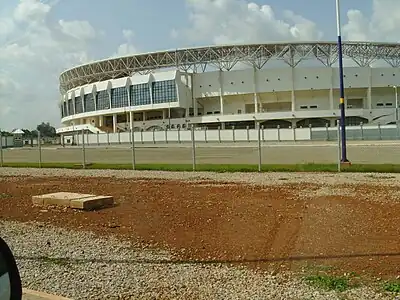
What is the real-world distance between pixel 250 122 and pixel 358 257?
85.7m

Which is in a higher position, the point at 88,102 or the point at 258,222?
the point at 88,102

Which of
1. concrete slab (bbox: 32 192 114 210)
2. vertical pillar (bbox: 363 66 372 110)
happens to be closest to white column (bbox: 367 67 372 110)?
vertical pillar (bbox: 363 66 372 110)

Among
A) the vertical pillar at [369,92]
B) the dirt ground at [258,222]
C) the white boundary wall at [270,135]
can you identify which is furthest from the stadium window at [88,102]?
the dirt ground at [258,222]

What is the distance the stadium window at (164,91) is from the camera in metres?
95.4

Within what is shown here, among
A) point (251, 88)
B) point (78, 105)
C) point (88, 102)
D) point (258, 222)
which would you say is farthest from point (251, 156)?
point (78, 105)

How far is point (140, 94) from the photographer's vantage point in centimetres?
9912

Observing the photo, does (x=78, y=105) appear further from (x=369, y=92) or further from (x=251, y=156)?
(x=251, y=156)

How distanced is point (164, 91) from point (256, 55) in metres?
19.8

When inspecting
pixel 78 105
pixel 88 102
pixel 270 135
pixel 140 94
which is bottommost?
pixel 270 135

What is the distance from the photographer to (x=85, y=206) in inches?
406

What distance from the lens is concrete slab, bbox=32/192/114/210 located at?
34.0 ft

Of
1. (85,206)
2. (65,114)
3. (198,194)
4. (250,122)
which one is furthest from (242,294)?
(65,114)

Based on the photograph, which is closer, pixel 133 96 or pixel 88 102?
pixel 133 96

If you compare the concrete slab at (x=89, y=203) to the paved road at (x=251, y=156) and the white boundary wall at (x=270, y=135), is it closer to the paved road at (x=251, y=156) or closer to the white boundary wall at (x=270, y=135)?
the paved road at (x=251, y=156)
